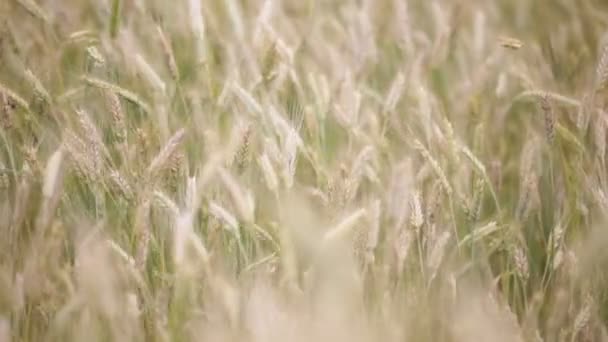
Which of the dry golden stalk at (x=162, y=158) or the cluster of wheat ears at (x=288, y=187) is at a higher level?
the dry golden stalk at (x=162, y=158)

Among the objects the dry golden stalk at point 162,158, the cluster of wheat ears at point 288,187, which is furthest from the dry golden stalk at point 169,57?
the dry golden stalk at point 162,158

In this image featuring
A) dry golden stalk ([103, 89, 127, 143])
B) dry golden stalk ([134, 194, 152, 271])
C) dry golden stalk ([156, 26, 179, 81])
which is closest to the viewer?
dry golden stalk ([134, 194, 152, 271])

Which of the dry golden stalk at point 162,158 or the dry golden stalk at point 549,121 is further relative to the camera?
the dry golden stalk at point 549,121

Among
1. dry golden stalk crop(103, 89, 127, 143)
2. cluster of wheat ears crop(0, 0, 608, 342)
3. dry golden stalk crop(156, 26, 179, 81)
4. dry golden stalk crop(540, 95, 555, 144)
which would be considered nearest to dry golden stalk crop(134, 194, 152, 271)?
cluster of wheat ears crop(0, 0, 608, 342)

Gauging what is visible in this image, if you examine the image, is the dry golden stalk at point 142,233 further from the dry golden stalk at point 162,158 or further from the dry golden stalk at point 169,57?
the dry golden stalk at point 169,57

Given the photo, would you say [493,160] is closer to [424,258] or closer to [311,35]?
[424,258]

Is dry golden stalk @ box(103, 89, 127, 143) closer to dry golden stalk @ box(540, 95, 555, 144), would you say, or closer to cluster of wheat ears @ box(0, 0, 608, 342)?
cluster of wheat ears @ box(0, 0, 608, 342)

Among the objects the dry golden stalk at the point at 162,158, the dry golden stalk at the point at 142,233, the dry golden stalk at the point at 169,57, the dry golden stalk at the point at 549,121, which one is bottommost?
the dry golden stalk at the point at 549,121

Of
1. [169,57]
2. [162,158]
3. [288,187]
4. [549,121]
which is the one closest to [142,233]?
[162,158]

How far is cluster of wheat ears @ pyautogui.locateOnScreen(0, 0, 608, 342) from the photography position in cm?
122

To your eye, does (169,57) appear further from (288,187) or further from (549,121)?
(549,121)

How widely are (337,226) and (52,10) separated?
952mm

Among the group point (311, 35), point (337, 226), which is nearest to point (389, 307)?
point (337, 226)

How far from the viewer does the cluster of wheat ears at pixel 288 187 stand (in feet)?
4.00
